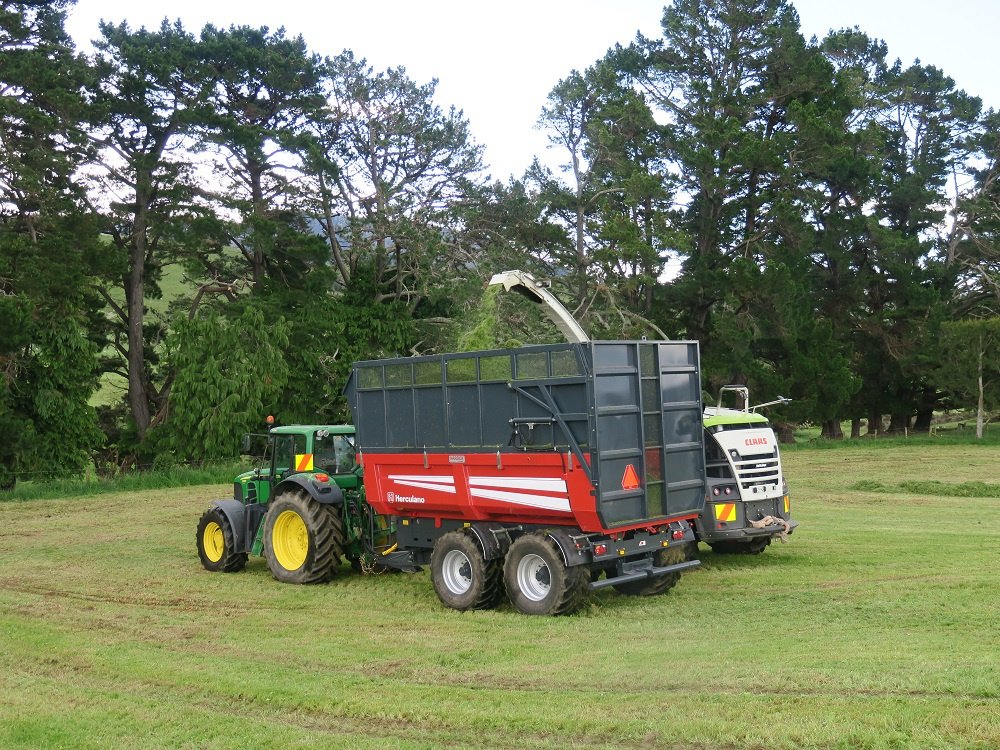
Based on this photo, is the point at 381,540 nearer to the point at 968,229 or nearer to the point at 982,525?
the point at 982,525

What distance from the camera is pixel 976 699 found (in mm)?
6641

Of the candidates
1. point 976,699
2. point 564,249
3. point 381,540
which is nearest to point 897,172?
point 564,249

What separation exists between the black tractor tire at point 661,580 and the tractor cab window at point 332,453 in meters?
4.05

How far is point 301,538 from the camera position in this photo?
43.6 ft

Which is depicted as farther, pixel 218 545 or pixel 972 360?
pixel 972 360

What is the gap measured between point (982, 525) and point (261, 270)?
2859 centimetres

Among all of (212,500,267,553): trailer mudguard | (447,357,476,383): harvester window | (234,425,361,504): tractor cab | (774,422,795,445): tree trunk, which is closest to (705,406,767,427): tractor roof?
(447,357,476,383): harvester window

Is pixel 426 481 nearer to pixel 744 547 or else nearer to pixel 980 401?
pixel 744 547

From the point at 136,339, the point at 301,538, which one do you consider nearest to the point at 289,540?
the point at 301,538

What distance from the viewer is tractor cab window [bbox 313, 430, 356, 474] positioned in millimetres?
13625

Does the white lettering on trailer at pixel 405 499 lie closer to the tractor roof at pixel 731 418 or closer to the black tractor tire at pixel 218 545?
the black tractor tire at pixel 218 545

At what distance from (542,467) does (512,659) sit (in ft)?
7.63

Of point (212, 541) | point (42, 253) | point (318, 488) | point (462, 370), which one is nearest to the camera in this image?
point (462, 370)

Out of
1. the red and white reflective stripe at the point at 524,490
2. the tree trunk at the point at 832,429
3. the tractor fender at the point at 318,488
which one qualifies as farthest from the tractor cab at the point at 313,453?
the tree trunk at the point at 832,429
